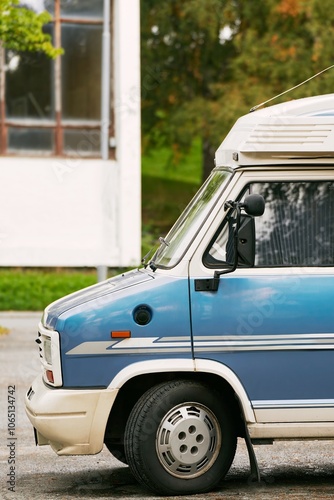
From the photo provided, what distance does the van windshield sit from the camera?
7.65 m

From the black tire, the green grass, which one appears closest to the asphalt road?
the black tire

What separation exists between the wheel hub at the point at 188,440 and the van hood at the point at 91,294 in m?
0.85

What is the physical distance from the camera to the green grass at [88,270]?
24.1 m

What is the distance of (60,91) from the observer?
27.4m

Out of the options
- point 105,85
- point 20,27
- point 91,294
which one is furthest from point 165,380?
point 105,85

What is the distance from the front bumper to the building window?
20042 mm

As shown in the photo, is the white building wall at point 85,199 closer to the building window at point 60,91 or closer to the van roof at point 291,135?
the building window at point 60,91

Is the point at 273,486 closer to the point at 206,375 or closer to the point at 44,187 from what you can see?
the point at 206,375

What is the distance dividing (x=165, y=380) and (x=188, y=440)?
406mm

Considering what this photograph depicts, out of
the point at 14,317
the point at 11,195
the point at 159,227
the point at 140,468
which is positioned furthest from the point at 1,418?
the point at 159,227

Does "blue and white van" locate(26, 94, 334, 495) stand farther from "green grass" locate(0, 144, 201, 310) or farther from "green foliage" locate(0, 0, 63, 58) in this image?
"green grass" locate(0, 144, 201, 310)

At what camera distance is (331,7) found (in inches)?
1255

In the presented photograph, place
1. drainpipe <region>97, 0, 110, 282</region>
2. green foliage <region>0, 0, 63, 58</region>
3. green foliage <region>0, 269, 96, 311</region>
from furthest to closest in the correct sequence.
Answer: drainpipe <region>97, 0, 110, 282</region> → green foliage <region>0, 269, 96, 311</region> → green foliage <region>0, 0, 63, 58</region>

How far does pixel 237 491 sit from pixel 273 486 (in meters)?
0.31
